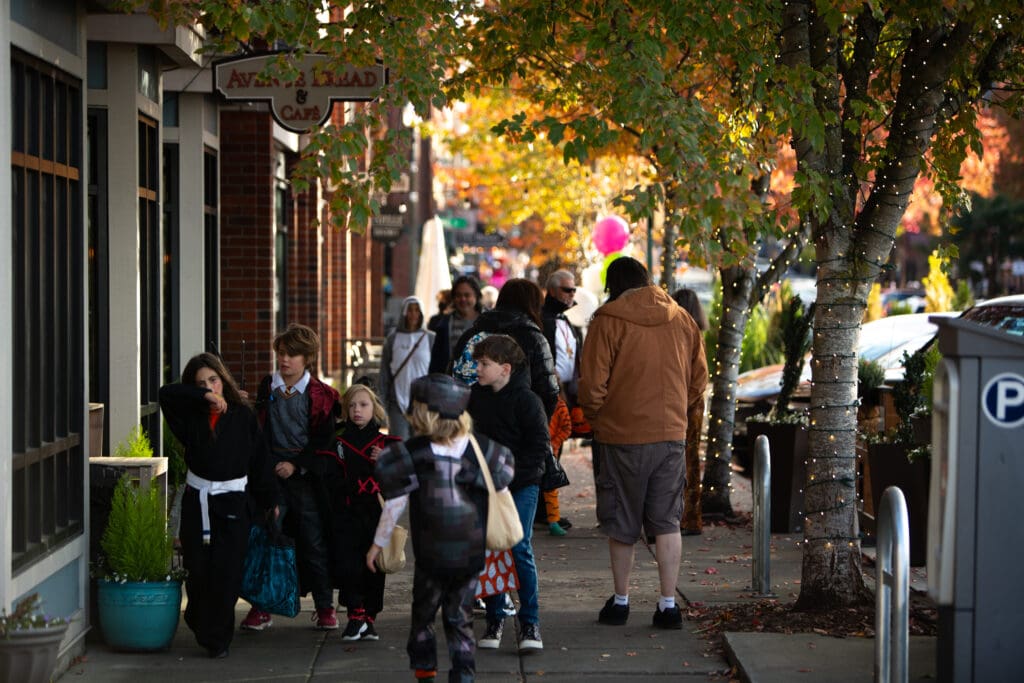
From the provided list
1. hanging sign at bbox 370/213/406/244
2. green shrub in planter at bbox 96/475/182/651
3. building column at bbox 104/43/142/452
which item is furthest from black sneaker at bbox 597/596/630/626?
hanging sign at bbox 370/213/406/244

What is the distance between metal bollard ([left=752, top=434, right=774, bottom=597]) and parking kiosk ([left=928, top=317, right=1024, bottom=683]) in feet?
12.0

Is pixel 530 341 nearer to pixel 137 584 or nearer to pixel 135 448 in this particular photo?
pixel 135 448

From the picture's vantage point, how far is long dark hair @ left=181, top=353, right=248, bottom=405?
7387mm

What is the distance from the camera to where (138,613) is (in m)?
7.37

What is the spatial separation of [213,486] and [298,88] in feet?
13.7

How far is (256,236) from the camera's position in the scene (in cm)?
1401

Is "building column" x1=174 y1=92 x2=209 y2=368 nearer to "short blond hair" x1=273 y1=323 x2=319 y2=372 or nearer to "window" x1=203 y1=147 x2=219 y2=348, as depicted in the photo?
"window" x1=203 y1=147 x2=219 y2=348

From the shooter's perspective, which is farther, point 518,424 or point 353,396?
point 353,396

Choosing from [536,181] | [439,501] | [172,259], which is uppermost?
[536,181]

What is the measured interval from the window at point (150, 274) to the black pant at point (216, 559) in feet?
10.00

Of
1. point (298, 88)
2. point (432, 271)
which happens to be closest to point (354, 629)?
point (298, 88)

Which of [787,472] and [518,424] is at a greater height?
[518,424]

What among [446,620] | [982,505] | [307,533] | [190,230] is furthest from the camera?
[190,230]

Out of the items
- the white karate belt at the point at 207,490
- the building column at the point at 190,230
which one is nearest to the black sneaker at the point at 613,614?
the white karate belt at the point at 207,490
